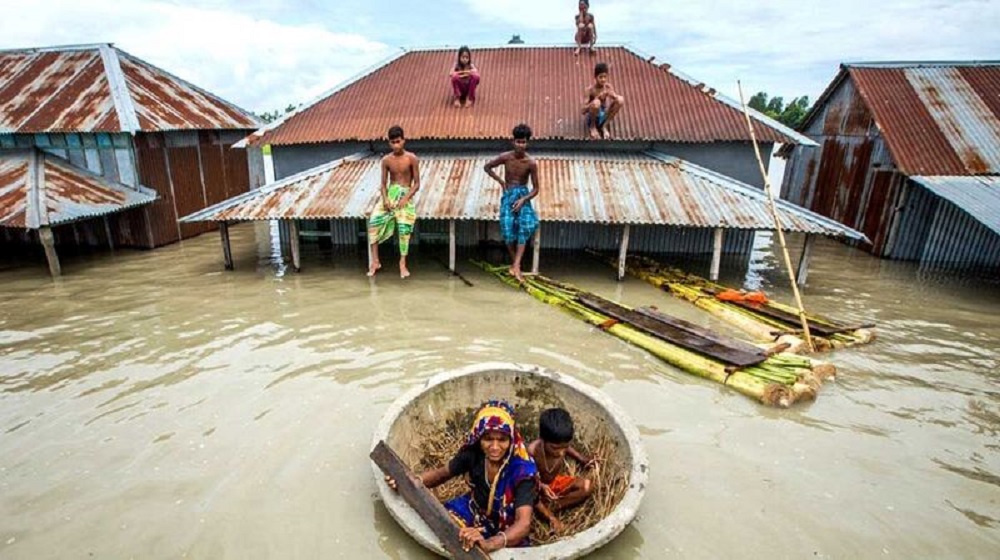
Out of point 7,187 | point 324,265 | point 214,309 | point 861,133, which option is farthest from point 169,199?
point 861,133

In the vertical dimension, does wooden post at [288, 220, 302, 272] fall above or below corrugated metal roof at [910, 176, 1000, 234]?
below

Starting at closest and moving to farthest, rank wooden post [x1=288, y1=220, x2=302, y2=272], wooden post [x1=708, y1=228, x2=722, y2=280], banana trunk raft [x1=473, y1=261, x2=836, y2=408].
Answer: banana trunk raft [x1=473, y1=261, x2=836, y2=408] < wooden post [x1=708, y1=228, x2=722, y2=280] < wooden post [x1=288, y1=220, x2=302, y2=272]

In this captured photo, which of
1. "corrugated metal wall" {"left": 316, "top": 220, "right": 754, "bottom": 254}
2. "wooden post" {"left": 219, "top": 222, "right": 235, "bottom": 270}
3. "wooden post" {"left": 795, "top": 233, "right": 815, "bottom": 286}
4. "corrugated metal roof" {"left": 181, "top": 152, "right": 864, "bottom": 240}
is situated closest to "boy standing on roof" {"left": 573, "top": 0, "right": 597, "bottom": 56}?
"corrugated metal roof" {"left": 181, "top": 152, "right": 864, "bottom": 240}

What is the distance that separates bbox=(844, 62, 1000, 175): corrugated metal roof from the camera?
37.9ft

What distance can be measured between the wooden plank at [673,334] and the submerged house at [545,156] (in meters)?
1.94

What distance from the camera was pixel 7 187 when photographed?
34.8 ft

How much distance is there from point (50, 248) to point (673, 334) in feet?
40.5

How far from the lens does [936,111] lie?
12.6 m

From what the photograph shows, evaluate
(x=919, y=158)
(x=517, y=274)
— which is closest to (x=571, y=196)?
(x=517, y=274)

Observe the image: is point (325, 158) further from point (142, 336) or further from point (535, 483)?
point (535, 483)

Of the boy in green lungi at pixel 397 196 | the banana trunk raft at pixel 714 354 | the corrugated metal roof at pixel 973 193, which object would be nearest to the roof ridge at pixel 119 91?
the boy in green lungi at pixel 397 196

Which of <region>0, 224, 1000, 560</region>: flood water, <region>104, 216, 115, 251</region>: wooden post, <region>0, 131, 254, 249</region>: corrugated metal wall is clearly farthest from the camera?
<region>104, 216, 115, 251</region>: wooden post

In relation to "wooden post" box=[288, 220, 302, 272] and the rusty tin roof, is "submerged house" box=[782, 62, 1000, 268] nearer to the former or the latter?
the rusty tin roof

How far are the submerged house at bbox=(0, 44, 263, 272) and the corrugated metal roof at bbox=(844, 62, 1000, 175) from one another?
18.7 meters
